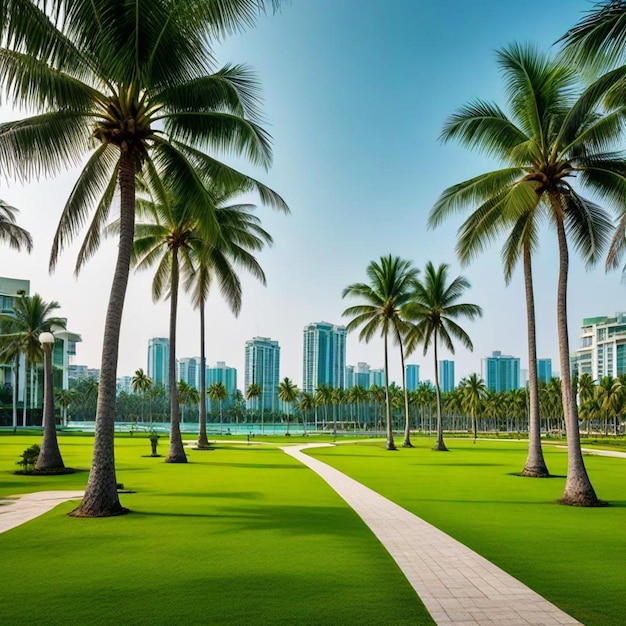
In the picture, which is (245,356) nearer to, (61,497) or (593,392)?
(593,392)

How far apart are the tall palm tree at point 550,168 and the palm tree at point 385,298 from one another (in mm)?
21763

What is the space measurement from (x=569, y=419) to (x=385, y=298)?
27.4 meters

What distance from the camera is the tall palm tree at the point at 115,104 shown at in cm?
1135

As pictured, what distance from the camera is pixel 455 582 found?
7141 millimetres

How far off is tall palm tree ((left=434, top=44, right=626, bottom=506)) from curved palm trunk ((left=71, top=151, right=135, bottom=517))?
30.5ft

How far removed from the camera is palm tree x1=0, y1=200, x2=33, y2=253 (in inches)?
1047

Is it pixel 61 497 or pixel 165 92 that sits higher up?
pixel 165 92

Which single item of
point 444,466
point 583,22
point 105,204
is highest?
point 583,22

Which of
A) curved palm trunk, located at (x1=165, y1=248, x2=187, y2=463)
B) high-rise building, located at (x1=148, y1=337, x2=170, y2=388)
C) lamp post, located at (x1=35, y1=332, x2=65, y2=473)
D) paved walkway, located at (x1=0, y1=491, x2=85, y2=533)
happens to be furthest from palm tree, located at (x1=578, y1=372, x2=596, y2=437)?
high-rise building, located at (x1=148, y1=337, x2=170, y2=388)

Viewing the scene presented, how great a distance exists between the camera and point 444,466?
1023 inches

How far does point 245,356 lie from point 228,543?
140661 mm

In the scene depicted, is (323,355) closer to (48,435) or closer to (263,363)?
(263,363)

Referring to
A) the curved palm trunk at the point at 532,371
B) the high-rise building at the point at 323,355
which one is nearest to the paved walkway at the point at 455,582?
the curved palm trunk at the point at 532,371

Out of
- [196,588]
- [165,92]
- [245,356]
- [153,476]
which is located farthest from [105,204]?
[245,356]
